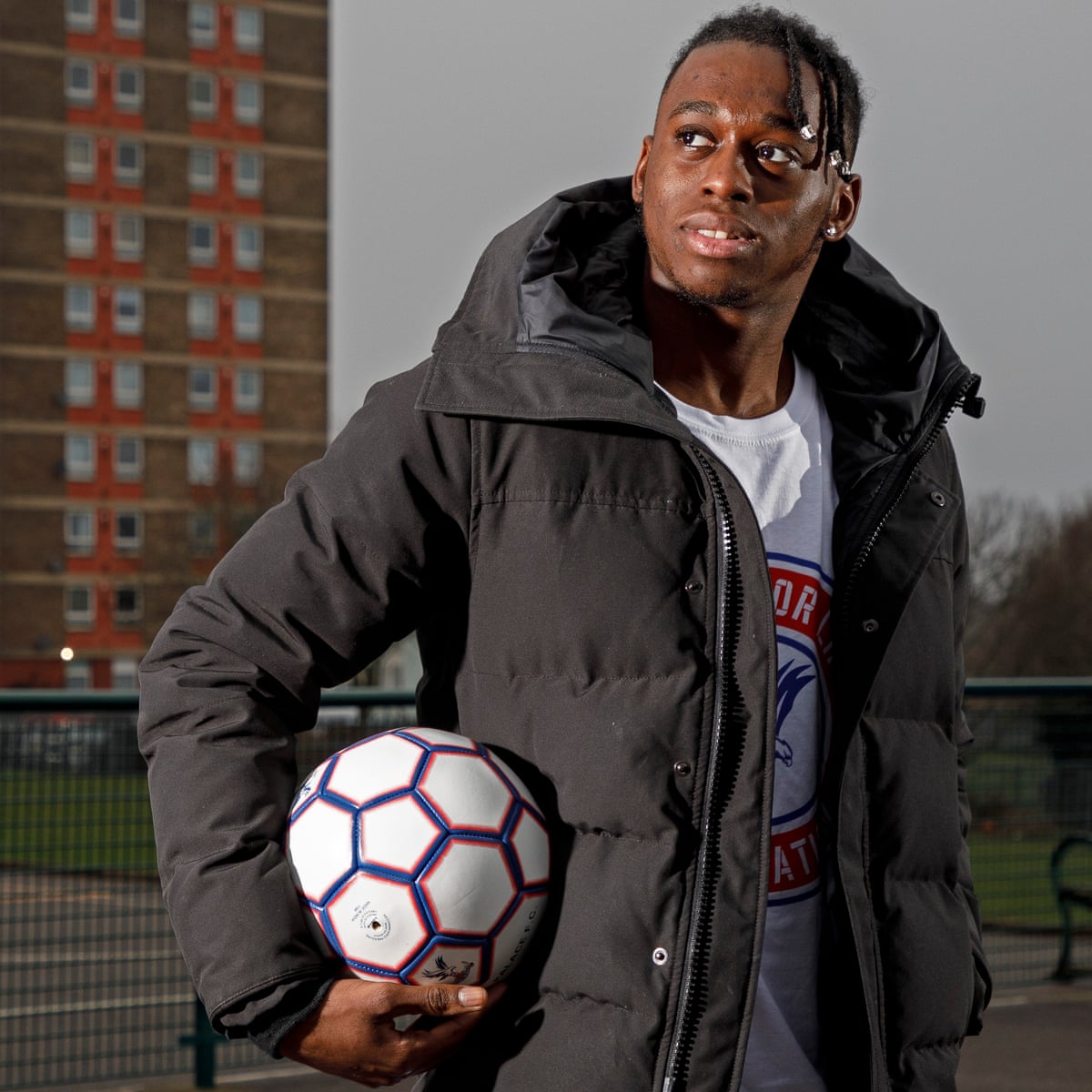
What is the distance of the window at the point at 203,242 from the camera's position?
76562 mm

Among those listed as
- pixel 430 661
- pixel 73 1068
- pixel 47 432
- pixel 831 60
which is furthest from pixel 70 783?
pixel 47 432

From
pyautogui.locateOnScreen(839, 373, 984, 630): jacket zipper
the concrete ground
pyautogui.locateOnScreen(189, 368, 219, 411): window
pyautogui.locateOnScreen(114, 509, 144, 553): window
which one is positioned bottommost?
pyautogui.locateOnScreen(114, 509, 144, 553): window

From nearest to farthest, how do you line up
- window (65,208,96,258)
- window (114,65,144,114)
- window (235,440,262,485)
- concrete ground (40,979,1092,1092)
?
1. concrete ground (40,979,1092,1092)
2. window (65,208,96,258)
3. window (235,440,262,485)
4. window (114,65,144,114)

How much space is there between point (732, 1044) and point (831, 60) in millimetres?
1594

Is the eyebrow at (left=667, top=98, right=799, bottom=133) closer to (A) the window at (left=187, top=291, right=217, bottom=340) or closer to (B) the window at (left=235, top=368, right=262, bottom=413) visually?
(B) the window at (left=235, top=368, right=262, bottom=413)

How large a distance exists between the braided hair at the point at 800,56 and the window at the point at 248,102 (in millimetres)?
78353

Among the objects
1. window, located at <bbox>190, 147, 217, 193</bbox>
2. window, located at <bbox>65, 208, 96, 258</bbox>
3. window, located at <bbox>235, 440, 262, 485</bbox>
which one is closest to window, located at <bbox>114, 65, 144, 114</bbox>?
window, located at <bbox>190, 147, 217, 193</bbox>

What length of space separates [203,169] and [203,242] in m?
3.36

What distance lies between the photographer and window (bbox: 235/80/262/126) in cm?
7762

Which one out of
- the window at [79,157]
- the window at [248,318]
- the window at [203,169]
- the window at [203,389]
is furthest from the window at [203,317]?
the window at [79,157]

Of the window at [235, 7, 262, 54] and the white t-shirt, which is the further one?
the window at [235, 7, 262, 54]

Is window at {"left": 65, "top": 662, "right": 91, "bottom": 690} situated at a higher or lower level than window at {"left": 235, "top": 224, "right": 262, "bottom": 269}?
lower

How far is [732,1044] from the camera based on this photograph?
87.7 inches

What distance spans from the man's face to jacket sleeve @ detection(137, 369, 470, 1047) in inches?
19.7
